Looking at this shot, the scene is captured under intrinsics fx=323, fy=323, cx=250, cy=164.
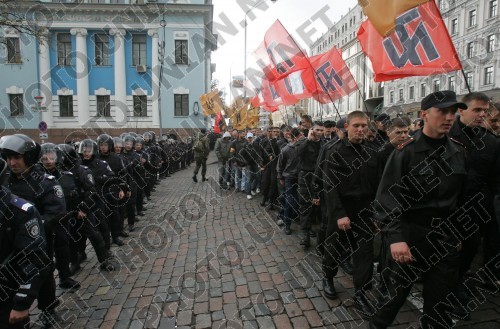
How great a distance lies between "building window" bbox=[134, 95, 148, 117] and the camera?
28.0 meters

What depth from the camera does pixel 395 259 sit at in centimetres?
262

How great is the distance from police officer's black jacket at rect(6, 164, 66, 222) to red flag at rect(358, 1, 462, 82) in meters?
4.99

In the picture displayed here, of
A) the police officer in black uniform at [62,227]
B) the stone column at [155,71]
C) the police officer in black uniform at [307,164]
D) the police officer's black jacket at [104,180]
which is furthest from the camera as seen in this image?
the stone column at [155,71]

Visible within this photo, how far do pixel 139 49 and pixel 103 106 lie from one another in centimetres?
585

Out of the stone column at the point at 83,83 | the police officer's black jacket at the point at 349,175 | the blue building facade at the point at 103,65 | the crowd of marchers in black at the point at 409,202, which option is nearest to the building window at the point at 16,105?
the blue building facade at the point at 103,65

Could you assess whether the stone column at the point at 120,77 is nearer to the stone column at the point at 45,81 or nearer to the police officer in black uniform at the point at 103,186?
the stone column at the point at 45,81

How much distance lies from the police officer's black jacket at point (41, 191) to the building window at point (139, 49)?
27.0 m

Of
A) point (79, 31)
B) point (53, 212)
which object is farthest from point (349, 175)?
point (79, 31)

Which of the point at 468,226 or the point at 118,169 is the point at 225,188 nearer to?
the point at 118,169

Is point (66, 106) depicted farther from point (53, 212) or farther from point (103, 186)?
point (53, 212)

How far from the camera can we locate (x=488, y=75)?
32688 mm

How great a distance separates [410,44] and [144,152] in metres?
7.56

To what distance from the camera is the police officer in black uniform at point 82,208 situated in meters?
4.73

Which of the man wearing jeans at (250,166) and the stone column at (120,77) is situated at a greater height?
the stone column at (120,77)
